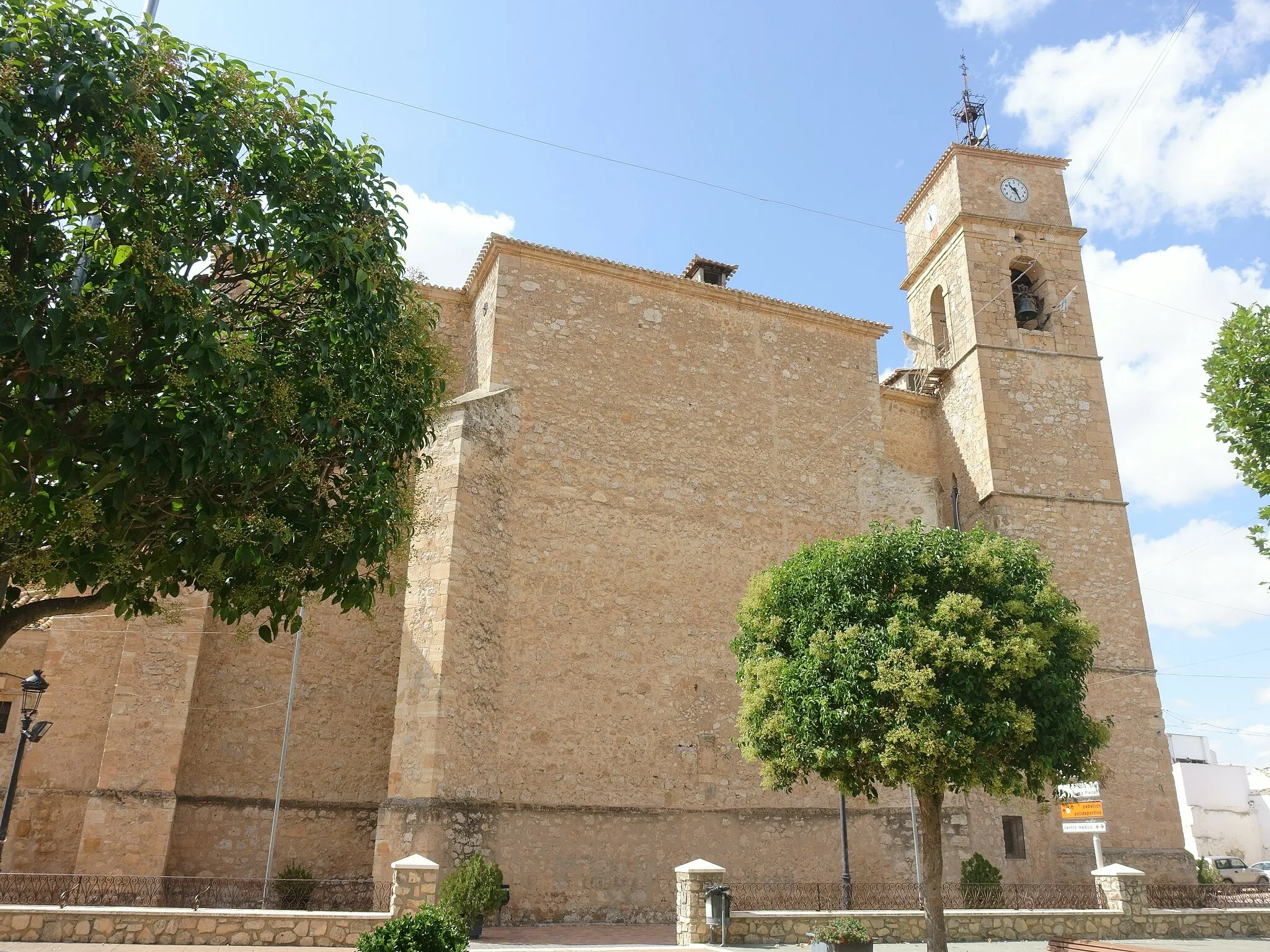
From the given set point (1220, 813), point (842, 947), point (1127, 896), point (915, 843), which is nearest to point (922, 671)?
point (842, 947)

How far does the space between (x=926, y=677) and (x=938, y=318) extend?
1416 cm

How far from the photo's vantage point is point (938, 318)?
866 inches

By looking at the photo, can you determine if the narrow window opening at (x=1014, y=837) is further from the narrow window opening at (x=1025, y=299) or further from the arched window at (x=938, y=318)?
the narrow window opening at (x=1025, y=299)

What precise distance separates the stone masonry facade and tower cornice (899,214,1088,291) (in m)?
0.11

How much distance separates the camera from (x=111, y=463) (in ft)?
18.1

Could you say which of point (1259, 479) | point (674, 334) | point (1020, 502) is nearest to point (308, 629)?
point (674, 334)

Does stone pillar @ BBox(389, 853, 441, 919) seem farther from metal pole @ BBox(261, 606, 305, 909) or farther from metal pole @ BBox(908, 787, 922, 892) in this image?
Answer: metal pole @ BBox(908, 787, 922, 892)

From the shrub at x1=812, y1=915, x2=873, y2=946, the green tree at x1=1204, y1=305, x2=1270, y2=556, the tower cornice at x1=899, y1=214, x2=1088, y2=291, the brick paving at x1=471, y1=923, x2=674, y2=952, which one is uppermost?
the tower cornice at x1=899, y1=214, x2=1088, y2=291

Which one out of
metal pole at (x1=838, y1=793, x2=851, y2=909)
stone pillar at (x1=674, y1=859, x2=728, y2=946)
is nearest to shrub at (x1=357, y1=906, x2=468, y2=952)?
stone pillar at (x1=674, y1=859, x2=728, y2=946)

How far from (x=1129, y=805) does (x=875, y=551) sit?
A: 9.68 metres

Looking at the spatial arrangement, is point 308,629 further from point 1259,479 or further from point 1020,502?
point 1020,502

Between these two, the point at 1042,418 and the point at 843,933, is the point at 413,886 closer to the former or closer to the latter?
the point at 843,933

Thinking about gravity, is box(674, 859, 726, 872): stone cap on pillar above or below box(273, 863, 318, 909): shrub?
above

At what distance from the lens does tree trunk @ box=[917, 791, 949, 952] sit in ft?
32.7
